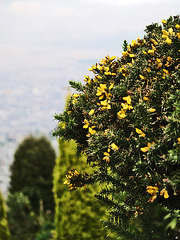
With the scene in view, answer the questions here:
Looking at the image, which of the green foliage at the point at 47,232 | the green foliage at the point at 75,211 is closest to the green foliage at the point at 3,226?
the green foliage at the point at 75,211

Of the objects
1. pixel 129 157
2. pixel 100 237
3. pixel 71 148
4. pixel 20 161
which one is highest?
pixel 20 161

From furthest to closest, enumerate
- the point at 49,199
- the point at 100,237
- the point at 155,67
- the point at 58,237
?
the point at 49,199 < the point at 58,237 < the point at 100,237 < the point at 155,67

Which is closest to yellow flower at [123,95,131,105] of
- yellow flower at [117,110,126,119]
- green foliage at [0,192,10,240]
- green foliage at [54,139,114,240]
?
yellow flower at [117,110,126,119]

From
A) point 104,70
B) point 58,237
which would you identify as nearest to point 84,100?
point 104,70

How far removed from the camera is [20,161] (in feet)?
43.9

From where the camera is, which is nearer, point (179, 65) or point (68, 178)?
point (179, 65)

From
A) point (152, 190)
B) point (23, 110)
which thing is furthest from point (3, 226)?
point (23, 110)

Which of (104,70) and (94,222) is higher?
(104,70)

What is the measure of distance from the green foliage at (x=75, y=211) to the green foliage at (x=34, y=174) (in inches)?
224

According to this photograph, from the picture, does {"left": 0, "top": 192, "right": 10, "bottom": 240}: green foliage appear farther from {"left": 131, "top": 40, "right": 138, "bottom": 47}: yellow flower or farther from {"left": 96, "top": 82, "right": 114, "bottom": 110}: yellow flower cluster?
{"left": 131, "top": 40, "right": 138, "bottom": 47}: yellow flower

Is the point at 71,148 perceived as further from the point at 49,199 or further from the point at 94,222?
the point at 49,199

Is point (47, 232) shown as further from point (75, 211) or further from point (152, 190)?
point (152, 190)

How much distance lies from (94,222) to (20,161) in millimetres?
7436

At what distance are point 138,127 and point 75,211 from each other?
4.96 meters
